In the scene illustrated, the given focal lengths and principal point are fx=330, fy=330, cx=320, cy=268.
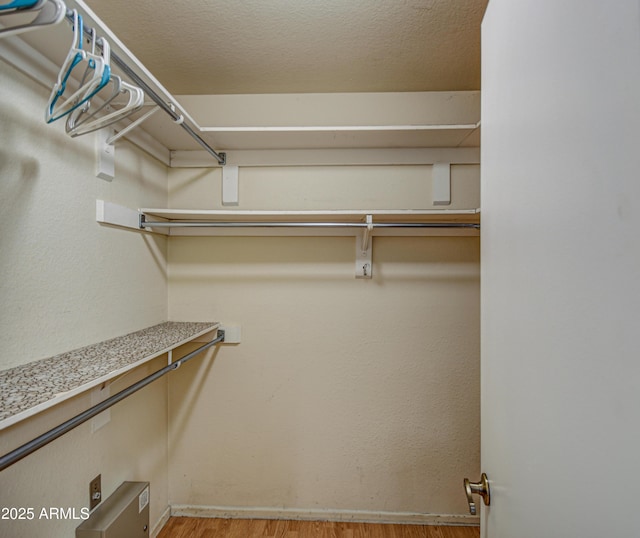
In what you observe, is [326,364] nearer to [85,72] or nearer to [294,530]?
[294,530]

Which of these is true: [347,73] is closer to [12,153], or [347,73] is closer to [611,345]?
[12,153]

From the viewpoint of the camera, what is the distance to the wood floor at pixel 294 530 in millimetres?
1599

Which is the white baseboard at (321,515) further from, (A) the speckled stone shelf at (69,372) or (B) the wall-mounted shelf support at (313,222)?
(B) the wall-mounted shelf support at (313,222)

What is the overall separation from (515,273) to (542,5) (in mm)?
419

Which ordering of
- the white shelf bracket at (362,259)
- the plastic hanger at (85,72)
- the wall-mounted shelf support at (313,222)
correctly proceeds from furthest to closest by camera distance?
the white shelf bracket at (362,259), the wall-mounted shelf support at (313,222), the plastic hanger at (85,72)

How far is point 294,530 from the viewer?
5.34 feet

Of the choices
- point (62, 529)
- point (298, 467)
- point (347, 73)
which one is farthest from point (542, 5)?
point (298, 467)

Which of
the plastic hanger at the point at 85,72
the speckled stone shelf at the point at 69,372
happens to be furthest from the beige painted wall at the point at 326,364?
the plastic hanger at the point at 85,72

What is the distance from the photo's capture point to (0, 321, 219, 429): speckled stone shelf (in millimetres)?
655

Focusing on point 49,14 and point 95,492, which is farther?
point 95,492

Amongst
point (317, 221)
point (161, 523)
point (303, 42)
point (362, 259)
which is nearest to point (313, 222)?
point (317, 221)

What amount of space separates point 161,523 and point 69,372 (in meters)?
1.28

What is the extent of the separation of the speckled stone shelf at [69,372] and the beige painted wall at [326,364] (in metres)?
0.52

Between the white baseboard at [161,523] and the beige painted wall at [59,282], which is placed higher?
the beige painted wall at [59,282]
